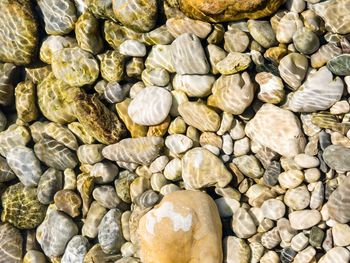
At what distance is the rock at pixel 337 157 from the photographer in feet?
11.3

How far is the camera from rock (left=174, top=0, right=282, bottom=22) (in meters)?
3.51

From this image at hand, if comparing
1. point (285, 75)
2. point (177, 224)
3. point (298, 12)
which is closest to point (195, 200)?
point (177, 224)

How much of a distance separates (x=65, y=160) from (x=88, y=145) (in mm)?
257

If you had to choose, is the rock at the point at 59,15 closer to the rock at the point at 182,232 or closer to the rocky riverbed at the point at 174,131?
the rocky riverbed at the point at 174,131

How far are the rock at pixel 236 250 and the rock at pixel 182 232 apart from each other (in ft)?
0.29

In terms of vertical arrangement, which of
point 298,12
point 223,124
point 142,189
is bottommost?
point 142,189

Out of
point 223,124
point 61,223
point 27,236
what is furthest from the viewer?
point 27,236

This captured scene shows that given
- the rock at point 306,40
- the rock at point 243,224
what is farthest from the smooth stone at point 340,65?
the rock at point 243,224

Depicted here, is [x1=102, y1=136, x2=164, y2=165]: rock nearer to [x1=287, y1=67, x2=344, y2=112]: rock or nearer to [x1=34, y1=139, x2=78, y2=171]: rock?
[x1=34, y1=139, x2=78, y2=171]: rock

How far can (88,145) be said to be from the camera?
13.6 ft

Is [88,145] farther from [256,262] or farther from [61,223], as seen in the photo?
[256,262]

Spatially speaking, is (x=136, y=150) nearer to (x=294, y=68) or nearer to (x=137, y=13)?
(x=137, y=13)

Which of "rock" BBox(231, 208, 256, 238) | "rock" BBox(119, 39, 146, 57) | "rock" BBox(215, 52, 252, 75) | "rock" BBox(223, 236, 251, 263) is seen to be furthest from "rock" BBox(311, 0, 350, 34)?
"rock" BBox(223, 236, 251, 263)

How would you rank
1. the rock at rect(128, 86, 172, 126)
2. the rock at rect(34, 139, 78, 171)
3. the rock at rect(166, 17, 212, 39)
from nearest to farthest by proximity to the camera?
the rock at rect(166, 17, 212, 39) < the rock at rect(128, 86, 172, 126) < the rock at rect(34, 139, 78, 171)
